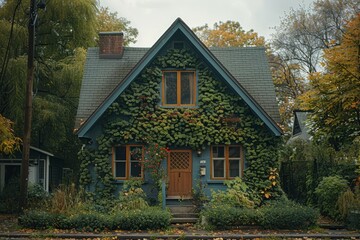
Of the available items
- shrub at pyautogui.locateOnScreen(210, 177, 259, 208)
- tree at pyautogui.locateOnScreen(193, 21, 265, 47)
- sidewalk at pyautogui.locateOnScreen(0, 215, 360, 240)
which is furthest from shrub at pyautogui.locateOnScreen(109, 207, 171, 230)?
tree at pyautogui.locateOnScreen(193, 21, 265, 47)

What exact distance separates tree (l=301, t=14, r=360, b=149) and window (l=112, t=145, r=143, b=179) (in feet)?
27.7

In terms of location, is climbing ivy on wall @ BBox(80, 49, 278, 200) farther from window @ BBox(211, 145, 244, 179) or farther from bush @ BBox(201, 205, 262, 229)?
bush @ BBox(201, 205, 262, 229)

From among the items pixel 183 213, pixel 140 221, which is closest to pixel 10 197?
pixel 183 213

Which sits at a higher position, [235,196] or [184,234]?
[235,196]

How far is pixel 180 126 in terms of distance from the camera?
2031 centimetres

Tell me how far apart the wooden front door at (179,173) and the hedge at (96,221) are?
3.52 meters

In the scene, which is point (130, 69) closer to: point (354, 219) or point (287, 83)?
point (354, 219)

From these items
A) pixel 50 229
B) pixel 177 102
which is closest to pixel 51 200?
pixel 50 229

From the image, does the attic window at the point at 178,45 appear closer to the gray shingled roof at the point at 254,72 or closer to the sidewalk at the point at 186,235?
the gray shingled roof at the point at 254,72

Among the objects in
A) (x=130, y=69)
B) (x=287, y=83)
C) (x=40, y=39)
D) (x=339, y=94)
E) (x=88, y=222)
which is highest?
(x=287, y=83)

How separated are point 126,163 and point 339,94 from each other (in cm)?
957

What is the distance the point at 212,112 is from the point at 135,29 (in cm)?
2959

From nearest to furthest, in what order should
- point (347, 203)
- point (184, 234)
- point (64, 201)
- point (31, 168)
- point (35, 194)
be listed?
point (184, 234) → point (64, 201) → point (347, 203) → point (35, 194) → point (31, 168)

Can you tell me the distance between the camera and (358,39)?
19047 mm
